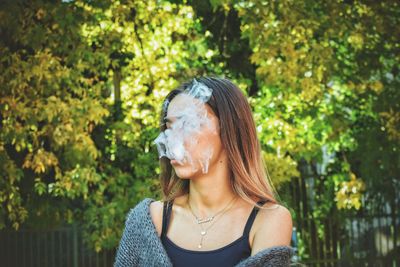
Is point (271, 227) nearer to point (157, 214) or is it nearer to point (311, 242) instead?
point (157, 214)

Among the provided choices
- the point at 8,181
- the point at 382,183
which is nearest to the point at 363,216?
the point at 382,183

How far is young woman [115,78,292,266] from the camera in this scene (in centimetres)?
253

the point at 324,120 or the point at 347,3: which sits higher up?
the point at 347,3

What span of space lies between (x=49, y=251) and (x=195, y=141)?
7.29 meters

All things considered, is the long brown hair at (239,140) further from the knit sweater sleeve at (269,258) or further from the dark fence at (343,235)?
the dark fence at (343,235)

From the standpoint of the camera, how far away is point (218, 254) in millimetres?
2516

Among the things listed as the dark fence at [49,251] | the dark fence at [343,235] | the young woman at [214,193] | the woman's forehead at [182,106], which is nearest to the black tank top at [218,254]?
the young woman at [214,193]

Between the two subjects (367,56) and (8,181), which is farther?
(367,56)

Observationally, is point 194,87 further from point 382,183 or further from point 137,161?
point 382,183

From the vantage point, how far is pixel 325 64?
8.04m

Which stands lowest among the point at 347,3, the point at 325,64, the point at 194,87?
the point at 194,87

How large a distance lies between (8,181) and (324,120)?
10.4 ft

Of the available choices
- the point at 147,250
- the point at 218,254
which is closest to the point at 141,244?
the point at 147,250

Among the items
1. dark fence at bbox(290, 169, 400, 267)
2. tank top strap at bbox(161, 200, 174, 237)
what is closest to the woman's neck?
tank top strap at bbox(161, 200, 174, 237)
